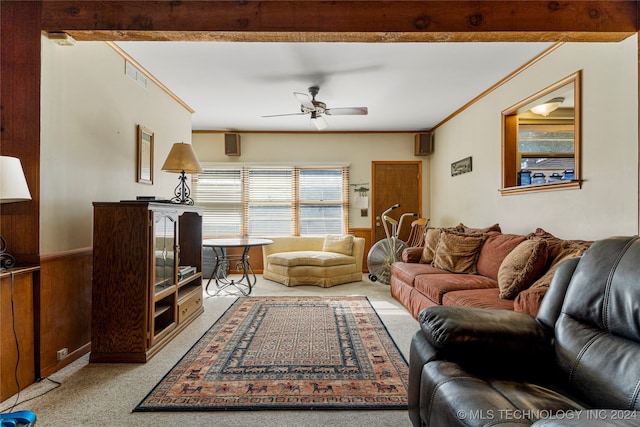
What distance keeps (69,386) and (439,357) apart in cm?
226

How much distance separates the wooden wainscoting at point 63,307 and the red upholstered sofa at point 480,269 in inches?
114

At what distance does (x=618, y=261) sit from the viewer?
1.35 meters

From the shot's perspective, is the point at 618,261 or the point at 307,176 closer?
the point at 618,261

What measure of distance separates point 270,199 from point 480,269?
390cm

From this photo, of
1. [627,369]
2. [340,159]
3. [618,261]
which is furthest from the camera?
[340,159]

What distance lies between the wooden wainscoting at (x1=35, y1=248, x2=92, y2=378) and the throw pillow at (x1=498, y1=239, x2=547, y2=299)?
10.5 ft

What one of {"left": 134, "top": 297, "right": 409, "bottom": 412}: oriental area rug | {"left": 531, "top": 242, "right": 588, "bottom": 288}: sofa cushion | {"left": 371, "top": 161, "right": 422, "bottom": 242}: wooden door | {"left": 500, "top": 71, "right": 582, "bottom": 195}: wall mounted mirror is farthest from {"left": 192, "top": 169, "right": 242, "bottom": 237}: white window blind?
{"left": 531, "top": 242, "right": 588, "bottom": 288}: sofa cushion

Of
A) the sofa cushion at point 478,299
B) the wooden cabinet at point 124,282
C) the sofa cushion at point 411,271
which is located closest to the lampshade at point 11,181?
the wooden cabinet at point 124,282

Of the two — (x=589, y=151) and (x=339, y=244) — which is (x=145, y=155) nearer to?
(x=339, y=244)

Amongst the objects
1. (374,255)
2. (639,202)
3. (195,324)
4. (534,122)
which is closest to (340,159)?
(374,255)

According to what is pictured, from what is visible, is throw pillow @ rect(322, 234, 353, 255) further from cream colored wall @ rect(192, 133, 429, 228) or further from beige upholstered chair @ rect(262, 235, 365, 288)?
cream colored wall @ rect(192, 133, 429, 228)

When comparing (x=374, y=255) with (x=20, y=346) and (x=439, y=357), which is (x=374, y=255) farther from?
(x=20, y=346)

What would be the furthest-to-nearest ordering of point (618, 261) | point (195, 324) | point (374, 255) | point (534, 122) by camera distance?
point (374, 255), point (534, 122), point (195, 324), point (618, 261)

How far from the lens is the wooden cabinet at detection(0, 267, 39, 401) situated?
199 cm
